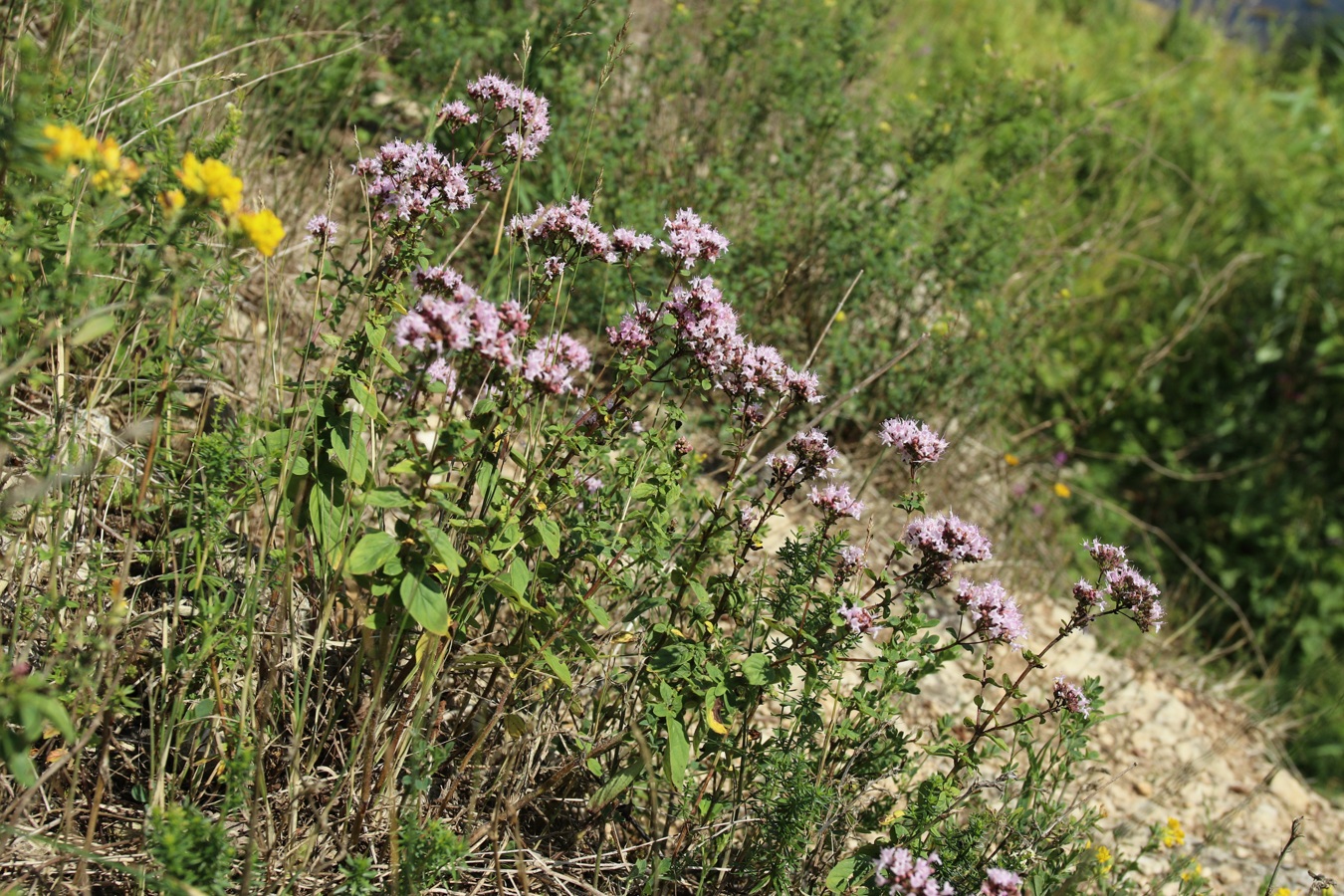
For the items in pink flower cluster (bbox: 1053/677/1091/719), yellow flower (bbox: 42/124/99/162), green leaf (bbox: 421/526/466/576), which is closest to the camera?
yellow flower (bbox: 42/124/99/162)

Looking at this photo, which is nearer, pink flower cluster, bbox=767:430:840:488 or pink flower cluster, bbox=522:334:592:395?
pink flower cluster, bbox=522:334:592:395

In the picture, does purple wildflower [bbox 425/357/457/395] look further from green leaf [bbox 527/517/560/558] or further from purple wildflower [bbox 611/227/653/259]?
purple wildflower [bbox 611/227/653/259]

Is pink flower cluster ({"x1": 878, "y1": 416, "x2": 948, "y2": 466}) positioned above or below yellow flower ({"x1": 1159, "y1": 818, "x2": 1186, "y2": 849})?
above

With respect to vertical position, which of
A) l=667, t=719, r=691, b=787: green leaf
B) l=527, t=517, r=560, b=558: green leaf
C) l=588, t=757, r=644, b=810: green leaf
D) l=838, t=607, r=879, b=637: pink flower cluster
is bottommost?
l=588, t=757, r=644, b=810: green leaf

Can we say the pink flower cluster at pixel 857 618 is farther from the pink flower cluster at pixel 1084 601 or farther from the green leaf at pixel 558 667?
the green leaf at pixel 558 667

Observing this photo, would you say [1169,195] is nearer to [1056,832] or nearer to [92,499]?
[1056,832]

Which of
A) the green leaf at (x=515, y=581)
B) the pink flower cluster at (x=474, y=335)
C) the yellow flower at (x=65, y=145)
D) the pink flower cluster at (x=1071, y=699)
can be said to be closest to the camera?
the yellow flower at (x=65, y=145)

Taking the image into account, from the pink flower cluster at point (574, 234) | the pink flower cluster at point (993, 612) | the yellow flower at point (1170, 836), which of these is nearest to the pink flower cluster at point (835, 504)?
the pink flower cluster at point (993, 612)

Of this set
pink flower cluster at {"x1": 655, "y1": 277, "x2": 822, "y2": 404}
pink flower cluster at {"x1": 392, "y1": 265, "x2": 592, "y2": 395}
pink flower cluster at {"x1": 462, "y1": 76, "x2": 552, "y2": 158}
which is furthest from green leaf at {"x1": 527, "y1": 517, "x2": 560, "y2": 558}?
pink flower cluster at {"x1": 462, "y1": 76, "x2": 552, "y2": 158}

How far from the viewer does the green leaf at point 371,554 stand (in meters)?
1.99

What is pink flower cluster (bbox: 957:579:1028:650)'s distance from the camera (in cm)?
225

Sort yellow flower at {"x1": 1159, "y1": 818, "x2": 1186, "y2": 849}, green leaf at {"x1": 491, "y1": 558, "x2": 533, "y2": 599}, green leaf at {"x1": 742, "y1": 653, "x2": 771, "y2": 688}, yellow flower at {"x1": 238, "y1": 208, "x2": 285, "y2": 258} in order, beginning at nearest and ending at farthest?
yellow flower at {"x1": 238, "y1": 208, "x2": 285, "y2": 258}
green leaf at {"x1": 491, "y1": 558, "x2": 533, "y2": 599}
green leaf at {"x1": 742, "y1": 653, "x2": 771, "y2": 688}
yellow flower at {"x1": 1159, "y1": 818, "x2": 1186, "y2": 849}

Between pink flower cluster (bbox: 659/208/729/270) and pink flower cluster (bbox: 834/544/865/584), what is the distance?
0.74m

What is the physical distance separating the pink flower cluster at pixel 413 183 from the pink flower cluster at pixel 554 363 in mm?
383
